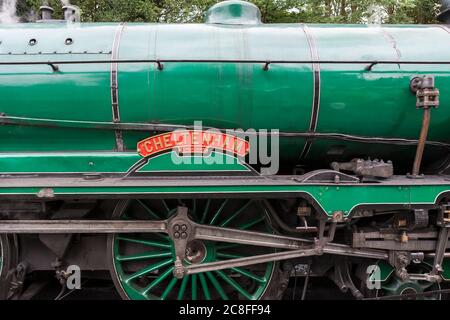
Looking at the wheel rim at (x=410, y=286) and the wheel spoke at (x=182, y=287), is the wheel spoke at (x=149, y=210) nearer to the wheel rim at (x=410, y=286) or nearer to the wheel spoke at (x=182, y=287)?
the wheel spoke at (x=182, y=287)

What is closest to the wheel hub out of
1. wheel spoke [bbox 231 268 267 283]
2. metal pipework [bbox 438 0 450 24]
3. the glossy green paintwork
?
wheel spoke [bbox 231 268 267 283]

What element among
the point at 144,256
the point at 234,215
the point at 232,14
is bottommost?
the point at 144,256

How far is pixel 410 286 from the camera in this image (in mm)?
2934

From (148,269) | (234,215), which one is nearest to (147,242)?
(148,269)

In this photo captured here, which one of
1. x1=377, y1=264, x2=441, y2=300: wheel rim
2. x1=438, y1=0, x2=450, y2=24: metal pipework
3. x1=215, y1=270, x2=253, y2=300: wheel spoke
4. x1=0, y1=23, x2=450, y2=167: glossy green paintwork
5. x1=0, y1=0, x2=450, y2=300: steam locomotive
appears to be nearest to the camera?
x1=0, y1=0, x2=450, y2=300: steam locomotive

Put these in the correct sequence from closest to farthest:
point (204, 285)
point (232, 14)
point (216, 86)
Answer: point (216, 86) → point (204, 285) → point (232, 14)

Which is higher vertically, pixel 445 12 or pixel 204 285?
pixel 445 12

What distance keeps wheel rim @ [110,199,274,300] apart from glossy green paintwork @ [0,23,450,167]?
2.00ft

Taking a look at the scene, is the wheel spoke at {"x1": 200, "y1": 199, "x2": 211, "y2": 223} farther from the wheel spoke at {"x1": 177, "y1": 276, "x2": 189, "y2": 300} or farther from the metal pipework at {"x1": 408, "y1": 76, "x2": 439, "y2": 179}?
the metal pipework at {"x1": 408, "y1": 76, "x2": 439, "y2": 179}

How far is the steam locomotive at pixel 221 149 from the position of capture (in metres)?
2.68

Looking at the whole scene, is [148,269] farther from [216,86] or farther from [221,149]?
[216,86]

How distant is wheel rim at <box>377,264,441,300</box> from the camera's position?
294 centimetres

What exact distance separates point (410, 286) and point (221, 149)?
76.0 inches
